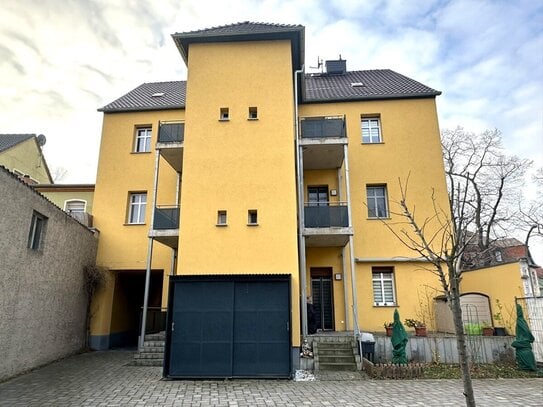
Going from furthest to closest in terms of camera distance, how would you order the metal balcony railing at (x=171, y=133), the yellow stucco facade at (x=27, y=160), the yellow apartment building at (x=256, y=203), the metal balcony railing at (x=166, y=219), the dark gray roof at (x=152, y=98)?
Answer: the yellow stucco facade at (x=27, y=160)
the dark gray roof at (x=152, y=98)
the metal balcony railing at (x=171, y=133)
the metal balcony railing at (x=166, y=219)
the yellow apartment building at (x=256, y=203)

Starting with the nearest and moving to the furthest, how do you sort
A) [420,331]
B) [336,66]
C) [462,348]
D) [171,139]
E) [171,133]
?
[462,348], [420,331], [171,139], [171,133], [336,66]

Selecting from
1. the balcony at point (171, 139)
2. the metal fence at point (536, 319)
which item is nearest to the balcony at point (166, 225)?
the balcony at point (171, 139)

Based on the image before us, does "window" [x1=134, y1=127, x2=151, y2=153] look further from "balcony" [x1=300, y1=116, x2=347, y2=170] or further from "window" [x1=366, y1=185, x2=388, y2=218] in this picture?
"window" [x1=366, y1=185, x2=388, y2=218]

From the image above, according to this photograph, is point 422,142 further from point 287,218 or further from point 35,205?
point 35,205

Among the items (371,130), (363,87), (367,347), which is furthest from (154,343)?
(363,87)

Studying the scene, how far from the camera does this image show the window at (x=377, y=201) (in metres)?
15.0

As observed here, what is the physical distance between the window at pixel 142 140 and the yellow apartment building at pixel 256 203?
2.2 inches

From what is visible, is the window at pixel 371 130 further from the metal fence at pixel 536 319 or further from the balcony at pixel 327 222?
the metal fence at pixel 536 319

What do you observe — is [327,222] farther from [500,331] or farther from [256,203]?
[500,331]

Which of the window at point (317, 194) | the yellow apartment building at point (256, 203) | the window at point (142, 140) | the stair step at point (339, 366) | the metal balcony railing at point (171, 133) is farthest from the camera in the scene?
the window at point (142, 140)

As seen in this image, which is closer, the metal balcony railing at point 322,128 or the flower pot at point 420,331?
the flower pot at point 420,331

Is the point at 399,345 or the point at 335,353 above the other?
the point at 399,345

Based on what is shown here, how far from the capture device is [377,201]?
15.2 meters

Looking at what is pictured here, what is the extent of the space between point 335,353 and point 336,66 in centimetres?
1644
